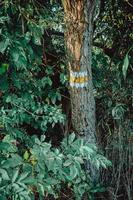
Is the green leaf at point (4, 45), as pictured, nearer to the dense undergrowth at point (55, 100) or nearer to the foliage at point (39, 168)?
the dense undergrowth at point (55, 100)

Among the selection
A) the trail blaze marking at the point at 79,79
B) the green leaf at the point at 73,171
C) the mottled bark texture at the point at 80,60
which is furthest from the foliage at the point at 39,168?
the trail blaze marking at the point at 79,79

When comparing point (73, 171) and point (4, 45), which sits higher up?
point (4, 45)

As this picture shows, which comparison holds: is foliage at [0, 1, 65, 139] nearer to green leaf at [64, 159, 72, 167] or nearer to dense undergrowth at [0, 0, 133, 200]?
dense undergrowth at [0, 0, 133, 200]

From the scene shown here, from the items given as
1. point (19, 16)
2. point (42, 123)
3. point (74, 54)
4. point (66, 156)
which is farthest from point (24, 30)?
point (66, 156)

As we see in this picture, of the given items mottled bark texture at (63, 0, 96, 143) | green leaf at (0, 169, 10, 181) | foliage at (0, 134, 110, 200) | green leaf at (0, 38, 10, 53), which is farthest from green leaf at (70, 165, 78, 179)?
green leaf at (0, 38, 10, 53)

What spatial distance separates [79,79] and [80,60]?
12cm

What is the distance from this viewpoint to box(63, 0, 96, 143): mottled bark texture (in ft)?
6.45

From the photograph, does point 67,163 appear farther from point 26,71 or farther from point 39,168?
point 26,71

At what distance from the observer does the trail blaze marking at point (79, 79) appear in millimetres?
2086

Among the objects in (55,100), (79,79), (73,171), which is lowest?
(73,171)

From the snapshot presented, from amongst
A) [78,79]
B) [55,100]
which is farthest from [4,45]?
[55,100]

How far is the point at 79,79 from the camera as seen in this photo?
210 centimetres

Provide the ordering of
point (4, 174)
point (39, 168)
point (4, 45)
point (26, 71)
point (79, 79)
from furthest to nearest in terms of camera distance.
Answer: point (26, 71), point (79, 79), point (4, 45), point (39, 168), point (4, 174)

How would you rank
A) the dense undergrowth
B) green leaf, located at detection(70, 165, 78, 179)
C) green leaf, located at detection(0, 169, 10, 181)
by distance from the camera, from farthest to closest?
the dense undergrowth
green leaf, located at detection(70, 165, 78, 179)
green leaf, located at detection(0, 169, 10, 181)
